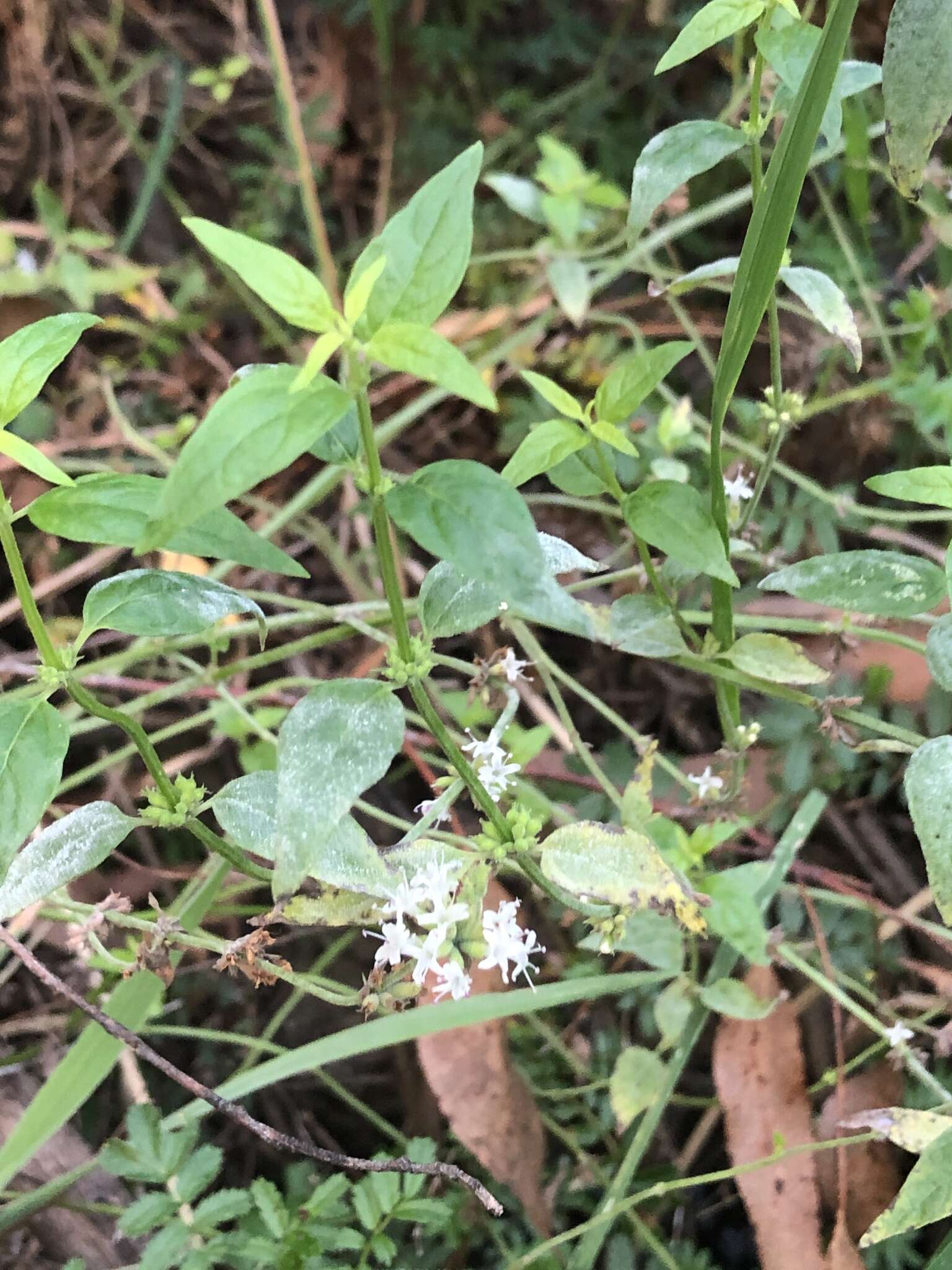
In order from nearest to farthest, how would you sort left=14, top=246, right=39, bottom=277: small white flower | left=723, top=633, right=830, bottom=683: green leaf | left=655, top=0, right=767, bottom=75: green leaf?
left=655, top=0, right=767, bottom=75: green leaf < left=723, top=633, right=830, bottom=683: green leaf < left=14, top=246, right=39, bottom=277: small white flower

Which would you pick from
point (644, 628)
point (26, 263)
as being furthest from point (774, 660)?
point (26, 263)

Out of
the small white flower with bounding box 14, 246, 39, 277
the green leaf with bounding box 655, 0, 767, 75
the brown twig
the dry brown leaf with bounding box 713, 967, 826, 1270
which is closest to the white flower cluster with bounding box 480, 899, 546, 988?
the brown twig

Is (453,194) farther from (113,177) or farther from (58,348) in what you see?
(113,177)

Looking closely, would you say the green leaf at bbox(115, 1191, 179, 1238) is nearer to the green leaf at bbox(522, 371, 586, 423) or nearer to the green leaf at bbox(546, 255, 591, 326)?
the green leaf at bbox(522, 371, 586, 423)

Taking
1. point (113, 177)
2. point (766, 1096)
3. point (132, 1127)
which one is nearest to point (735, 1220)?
point (766, 1096)

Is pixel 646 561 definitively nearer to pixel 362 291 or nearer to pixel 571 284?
pixel 362 291

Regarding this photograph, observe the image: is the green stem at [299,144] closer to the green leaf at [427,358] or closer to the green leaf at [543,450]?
the green leaf at [543,450]

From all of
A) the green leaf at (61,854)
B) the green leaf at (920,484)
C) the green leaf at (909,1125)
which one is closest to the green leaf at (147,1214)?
the green leaf at (61,854)
